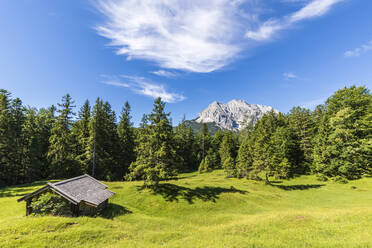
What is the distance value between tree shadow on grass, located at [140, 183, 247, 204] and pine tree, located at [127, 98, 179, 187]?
2.32 metres

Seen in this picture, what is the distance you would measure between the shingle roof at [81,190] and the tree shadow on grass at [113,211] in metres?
1.78

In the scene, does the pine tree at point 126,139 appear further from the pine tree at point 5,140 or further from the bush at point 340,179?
the bush at point 340,179

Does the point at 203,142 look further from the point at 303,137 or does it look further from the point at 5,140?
the point at 5,140

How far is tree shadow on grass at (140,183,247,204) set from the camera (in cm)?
2733

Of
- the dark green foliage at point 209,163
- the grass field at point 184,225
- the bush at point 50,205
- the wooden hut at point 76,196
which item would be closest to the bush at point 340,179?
the grass field at point 184,225

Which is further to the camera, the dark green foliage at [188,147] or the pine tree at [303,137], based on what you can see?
the dark green foliage at [188,147]

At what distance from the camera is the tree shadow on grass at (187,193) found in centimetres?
2733

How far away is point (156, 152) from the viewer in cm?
2827

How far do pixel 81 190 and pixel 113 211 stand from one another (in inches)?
202

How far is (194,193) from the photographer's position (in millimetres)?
29766

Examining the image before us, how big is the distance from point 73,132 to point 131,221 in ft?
124

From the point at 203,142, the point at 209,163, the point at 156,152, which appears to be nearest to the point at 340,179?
the point at 209,163

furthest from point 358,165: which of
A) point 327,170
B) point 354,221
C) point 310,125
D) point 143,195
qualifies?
point 143,195

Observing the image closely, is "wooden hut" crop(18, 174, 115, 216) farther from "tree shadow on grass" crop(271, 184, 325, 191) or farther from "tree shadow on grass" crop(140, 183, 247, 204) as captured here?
"tree shadow on grass" crop(271, 184, 325, 191)
